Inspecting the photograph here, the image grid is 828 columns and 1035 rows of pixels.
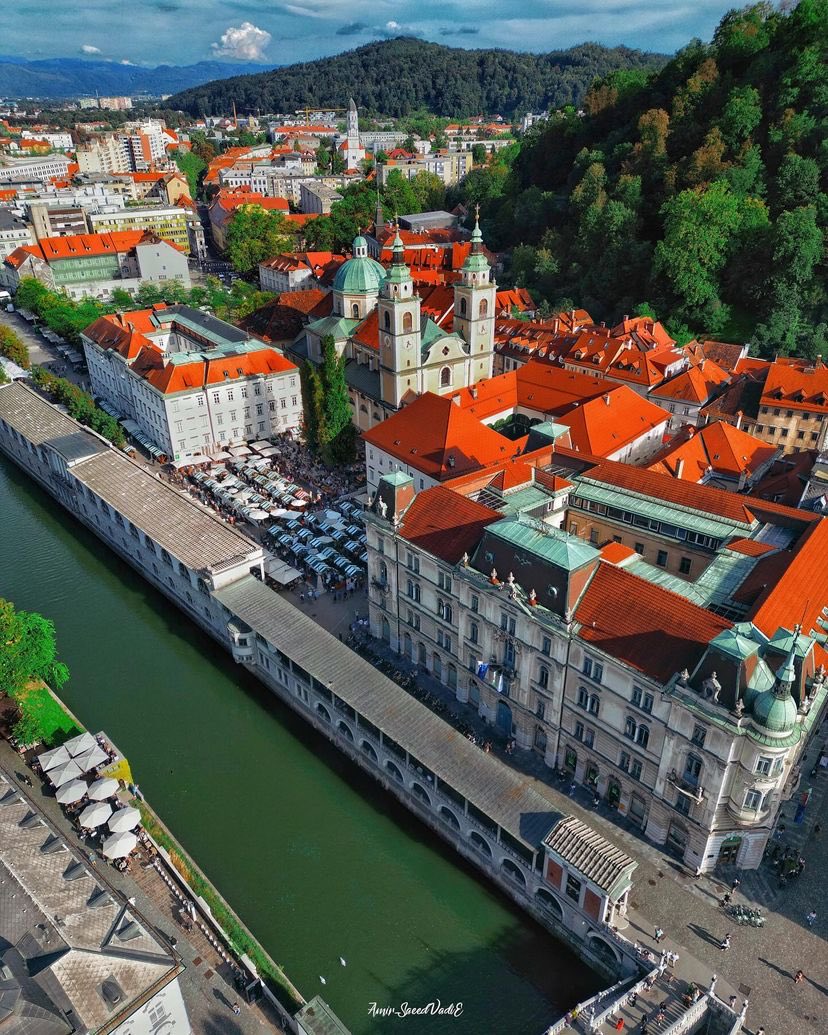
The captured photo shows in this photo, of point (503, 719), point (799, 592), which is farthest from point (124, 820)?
point (799, 592)

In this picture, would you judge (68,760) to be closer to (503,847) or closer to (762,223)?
(503,847)

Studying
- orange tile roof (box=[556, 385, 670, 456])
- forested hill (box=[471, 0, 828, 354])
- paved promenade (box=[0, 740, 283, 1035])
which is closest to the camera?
Result: paved promenade (box=[0, 740, 283, 1035])

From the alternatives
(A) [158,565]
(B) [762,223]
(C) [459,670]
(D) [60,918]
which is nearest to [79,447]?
(A) [158,565]

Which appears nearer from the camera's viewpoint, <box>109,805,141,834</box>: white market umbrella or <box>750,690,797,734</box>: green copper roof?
Result: <box>750,690,797,734</box>: green copper roof

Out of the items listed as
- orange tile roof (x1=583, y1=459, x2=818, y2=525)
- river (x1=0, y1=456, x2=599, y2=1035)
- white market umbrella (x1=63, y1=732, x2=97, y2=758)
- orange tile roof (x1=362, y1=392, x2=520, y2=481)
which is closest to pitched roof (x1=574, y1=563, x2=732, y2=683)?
river (x1=0, y1=456, x2=599, y2=1035)

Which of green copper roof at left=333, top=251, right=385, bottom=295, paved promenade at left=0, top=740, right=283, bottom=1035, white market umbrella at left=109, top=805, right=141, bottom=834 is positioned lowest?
paved promenade at left=0, top=740, right=283, bottom=1035

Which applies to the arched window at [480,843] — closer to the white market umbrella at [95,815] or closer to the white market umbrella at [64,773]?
the white market umbrella at [95,815]

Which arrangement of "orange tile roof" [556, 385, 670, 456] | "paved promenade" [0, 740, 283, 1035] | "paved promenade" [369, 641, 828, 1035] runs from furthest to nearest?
"orange tile roof" [556, 385, 670, 456] < "paved promenade" [369, 641, 828, 1035] < "paved promenade" [0, 740, 283, 1035]

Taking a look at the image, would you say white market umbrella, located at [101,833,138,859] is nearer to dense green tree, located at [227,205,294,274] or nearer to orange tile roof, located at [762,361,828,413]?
orange tile roof, located at [762,361,828,413]
